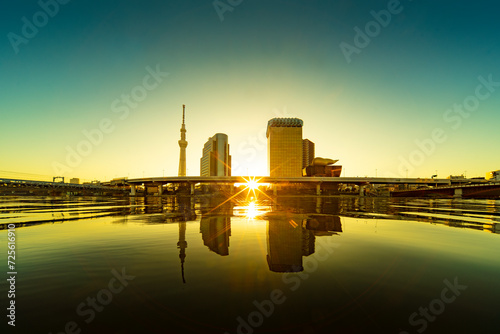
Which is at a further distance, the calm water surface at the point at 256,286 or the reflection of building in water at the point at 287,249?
the reflection of building in water at the point at 287,249

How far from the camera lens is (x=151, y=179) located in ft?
503

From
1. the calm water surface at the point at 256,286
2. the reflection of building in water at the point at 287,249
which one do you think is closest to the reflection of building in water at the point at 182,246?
the calm water surface at the point at 256,286

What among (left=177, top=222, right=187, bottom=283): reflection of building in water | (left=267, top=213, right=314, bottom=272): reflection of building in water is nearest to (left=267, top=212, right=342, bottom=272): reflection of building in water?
(left=267, top=213, right=314, bottom=272): reflection of building in water

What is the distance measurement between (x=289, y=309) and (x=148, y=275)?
15.4 feet

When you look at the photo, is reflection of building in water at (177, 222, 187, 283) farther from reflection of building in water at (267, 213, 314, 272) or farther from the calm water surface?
reflection of building in water at (267, 213, 314, 272)

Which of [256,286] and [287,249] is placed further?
[287,249]

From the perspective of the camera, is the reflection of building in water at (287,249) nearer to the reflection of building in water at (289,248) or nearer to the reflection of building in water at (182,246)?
the reflection of building in water at (289,248)

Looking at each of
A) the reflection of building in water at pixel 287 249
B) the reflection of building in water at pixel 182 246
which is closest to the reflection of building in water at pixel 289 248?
the reflection of building in water at pixel 287 249

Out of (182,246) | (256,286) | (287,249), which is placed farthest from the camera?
(182,246)

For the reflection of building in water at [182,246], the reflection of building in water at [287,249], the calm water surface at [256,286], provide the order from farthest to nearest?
the reflection of building in water at [182,246] → the reflection of building in water at [287,249] → the calm water surface at [256,286]

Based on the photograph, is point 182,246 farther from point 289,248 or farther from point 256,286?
point 256,286

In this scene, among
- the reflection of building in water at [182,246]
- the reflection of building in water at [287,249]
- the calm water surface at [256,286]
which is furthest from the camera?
the reflection of building in water at [182,246]

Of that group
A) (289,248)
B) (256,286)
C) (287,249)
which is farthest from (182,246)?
(256,286)

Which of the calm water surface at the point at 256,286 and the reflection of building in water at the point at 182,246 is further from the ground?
the calm water surface at the point at 256,286
